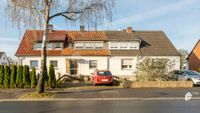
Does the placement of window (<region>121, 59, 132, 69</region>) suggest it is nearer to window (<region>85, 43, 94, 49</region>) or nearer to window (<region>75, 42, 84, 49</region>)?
window (<region>85, 43, 94, 49</region>)

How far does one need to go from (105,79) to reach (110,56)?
36.8 ft

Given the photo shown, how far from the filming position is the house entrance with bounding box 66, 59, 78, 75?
131 ft

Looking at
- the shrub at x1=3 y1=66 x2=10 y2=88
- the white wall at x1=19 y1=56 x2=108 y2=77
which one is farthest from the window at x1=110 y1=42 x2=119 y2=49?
the shrub at x1=3 y1=66 x2=10 y2=88

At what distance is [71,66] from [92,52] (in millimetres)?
3230

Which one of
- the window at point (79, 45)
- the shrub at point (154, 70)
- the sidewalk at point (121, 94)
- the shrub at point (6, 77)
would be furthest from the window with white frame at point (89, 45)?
the sidewalk at point (121, 94)

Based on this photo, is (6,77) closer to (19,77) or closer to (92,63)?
(19,77)

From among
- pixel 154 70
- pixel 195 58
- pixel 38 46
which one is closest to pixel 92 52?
pixel 38 46

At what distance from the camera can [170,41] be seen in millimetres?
44875

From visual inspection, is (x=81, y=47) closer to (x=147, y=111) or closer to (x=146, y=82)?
(x=146, y=82)

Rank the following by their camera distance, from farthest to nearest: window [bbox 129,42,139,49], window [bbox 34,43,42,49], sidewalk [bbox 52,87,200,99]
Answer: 1. window [bbox 129,42,139,49]
2. window [bbox 34,43,42,49]
3. sidewalk [bbox 52,87,200,99]

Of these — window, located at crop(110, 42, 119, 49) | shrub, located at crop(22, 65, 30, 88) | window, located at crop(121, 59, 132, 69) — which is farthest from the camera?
window, located at crop(110, 42, 119, 49)

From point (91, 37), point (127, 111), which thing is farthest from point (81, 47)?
point (127, 111)

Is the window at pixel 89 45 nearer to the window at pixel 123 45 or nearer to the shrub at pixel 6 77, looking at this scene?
the window at pixel 123 45

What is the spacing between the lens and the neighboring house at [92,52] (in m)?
40.2
